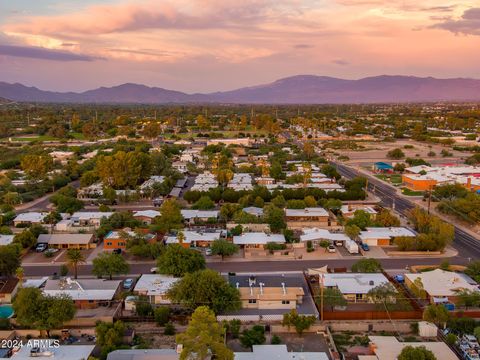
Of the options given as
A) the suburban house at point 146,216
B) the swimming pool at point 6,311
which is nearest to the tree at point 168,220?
the suburban house at point 146,216

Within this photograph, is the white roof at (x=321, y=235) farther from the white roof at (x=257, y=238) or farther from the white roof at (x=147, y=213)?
the white roof at (x=147, y=213)

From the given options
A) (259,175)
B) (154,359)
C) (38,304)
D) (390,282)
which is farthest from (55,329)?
(259,175)

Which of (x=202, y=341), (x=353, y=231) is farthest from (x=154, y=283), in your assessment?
(x=353, y=231)

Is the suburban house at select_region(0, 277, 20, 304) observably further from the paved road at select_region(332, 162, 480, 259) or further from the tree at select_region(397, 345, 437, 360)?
the paved road at select_region(332, 162, 480, 259)

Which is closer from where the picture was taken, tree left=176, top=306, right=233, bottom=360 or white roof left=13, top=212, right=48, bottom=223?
tree left=176, top=306, right=233, bottom=360

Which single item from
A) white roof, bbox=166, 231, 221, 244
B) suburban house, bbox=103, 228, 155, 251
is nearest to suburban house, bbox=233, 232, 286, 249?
white roof, bbox=166, 231, 221, 244

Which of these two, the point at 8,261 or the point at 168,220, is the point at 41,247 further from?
the point at 168,220

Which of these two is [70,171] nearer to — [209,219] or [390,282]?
[209,219]
